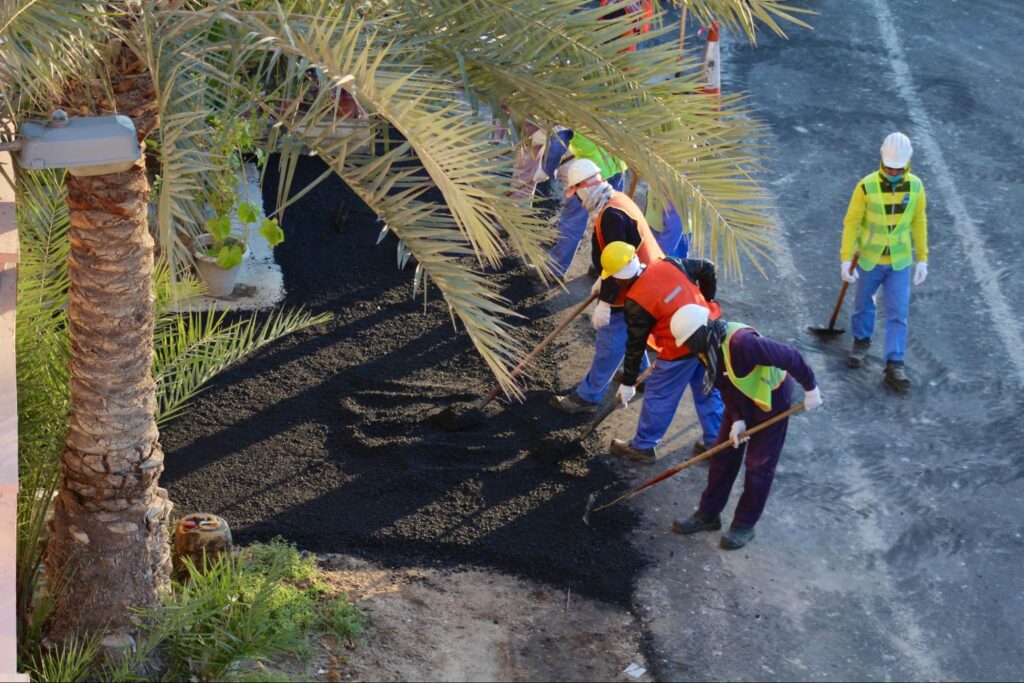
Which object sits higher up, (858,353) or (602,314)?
(602,314)

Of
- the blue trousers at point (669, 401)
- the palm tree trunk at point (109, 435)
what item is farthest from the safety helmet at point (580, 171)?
the palm tree trunk at point (109, 435)

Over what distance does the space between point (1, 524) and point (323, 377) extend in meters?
3.88

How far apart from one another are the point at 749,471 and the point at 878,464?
4.03 feet

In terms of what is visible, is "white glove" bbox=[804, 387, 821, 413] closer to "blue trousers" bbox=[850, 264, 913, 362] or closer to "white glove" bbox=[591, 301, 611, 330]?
"white glove" bbox=[591, 301, 611, 330]

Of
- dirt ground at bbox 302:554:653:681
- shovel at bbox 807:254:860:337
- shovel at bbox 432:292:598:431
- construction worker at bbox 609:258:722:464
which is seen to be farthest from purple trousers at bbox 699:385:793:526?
shovel at bbox 807:254:860:337

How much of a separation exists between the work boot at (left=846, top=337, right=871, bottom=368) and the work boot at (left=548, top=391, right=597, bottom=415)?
70.4 inches

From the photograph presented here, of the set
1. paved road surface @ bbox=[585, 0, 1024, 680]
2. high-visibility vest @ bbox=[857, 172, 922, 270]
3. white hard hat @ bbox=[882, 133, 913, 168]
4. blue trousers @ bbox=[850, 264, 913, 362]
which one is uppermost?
white hard hat @ bbox=[882, 133, 913, 168]

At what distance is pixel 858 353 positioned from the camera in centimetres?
870

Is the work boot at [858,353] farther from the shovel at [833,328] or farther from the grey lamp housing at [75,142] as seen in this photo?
the grey lamp housing at [75,142]

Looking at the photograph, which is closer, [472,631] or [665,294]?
[472,631]

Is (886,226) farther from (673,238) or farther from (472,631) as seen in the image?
(472,631)

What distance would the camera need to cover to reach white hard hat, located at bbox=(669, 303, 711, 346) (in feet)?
22.3

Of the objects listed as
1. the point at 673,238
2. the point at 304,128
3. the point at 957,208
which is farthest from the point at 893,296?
the point at 304,128

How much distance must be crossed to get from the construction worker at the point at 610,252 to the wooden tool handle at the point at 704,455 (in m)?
0.84
